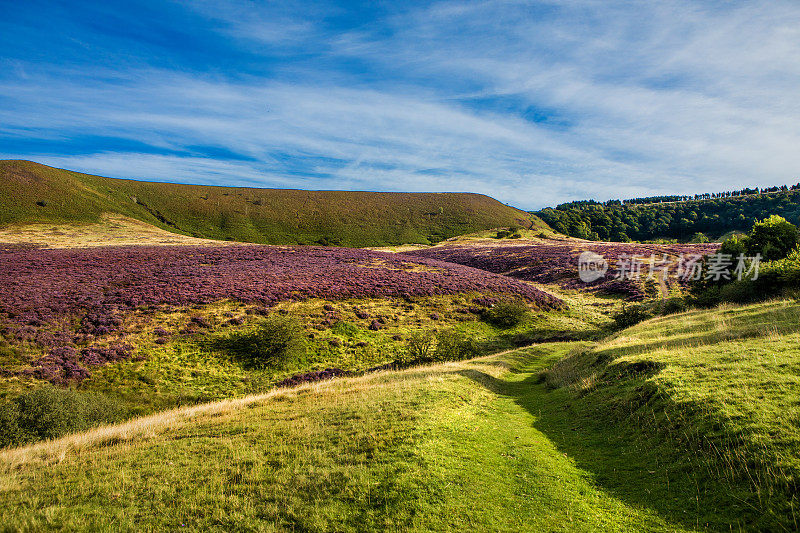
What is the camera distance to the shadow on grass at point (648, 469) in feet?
22.5

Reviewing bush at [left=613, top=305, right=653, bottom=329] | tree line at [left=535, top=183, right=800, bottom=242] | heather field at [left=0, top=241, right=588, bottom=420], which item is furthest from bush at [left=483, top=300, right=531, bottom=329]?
tree line at [left=535, top=183, right=800, bottom=242]

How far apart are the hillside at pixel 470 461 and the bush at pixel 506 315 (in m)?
25.1

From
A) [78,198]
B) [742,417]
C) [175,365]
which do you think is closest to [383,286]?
[175,365]

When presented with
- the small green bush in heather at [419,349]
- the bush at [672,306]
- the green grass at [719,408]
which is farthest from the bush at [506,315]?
the green grass at [719,408]

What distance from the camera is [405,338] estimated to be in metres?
33.3

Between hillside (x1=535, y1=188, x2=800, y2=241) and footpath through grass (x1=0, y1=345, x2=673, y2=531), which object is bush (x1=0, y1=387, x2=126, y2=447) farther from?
hillside (x1=535, y1=188, x2=800, y2=241)

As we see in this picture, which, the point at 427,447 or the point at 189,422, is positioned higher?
the point at 427,447

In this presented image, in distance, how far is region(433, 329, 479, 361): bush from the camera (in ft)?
98.0

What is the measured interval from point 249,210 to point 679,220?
212m

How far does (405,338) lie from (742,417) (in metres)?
26.0

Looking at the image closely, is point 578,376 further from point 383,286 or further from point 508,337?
point 383,286

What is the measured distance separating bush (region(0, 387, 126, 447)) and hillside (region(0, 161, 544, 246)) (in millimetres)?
106289

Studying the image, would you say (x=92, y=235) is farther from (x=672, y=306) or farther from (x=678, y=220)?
(x=678, y=220)

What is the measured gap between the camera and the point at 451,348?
30.5 meters
